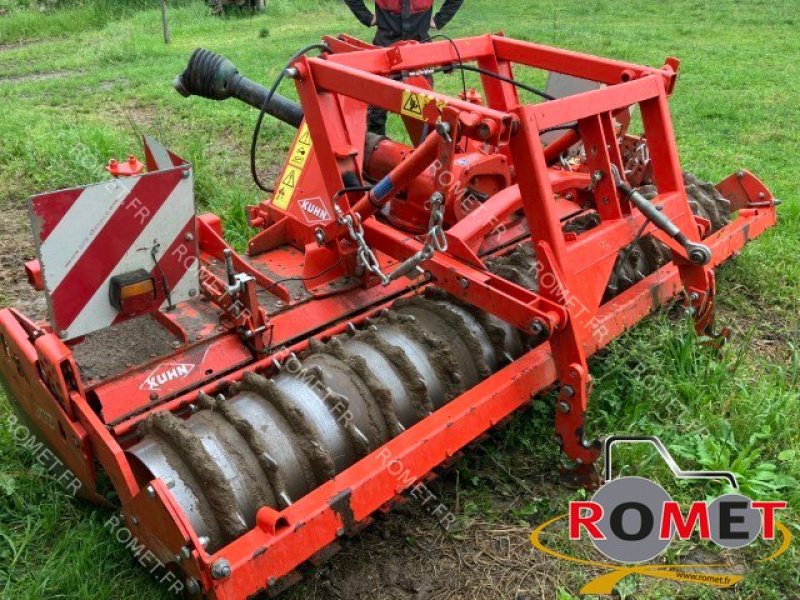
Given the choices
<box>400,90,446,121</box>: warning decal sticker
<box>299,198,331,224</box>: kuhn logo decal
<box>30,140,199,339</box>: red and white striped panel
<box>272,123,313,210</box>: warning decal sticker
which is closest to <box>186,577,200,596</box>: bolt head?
<box>30,140,199,339</box>: red and white striped panel

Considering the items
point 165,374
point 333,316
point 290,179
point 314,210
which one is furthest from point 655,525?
point 290,179

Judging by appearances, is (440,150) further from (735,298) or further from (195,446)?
(735,298)

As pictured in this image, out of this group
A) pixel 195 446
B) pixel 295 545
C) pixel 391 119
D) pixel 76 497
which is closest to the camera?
pixel 295 545

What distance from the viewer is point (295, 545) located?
221cm

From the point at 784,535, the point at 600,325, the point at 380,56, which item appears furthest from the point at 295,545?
the point at 380,56

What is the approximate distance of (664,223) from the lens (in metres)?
3.04

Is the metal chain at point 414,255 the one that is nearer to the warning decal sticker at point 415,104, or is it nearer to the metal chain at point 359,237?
the metal chain at point 359,237

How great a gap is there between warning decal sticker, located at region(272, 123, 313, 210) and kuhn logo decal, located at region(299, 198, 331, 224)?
129 millimetres

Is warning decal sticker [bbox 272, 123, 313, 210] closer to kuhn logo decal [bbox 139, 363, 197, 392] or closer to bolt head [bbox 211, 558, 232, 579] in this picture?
kuhn logo decal [bbox 139, 363, 197, 392]

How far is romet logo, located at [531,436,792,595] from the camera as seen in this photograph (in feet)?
9.01

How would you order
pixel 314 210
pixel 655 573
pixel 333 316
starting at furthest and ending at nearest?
pixel 314 210 < pixel 333 316 < pixel 655 573

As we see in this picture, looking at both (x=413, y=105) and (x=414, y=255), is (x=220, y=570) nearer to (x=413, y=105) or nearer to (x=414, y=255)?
(x=414, y=255)

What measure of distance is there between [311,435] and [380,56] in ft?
6.51

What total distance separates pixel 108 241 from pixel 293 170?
1.57 m
